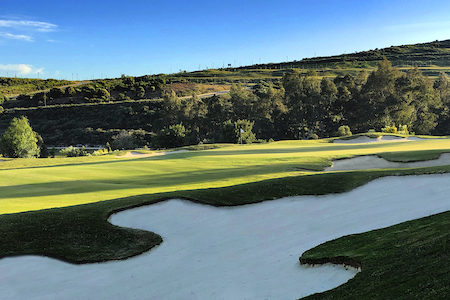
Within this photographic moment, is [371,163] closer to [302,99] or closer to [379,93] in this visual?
[302,99]

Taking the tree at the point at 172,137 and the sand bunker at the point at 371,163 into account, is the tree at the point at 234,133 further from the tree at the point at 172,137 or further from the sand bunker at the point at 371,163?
the sand bunker at the point at 371,163

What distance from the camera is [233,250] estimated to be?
391 inches

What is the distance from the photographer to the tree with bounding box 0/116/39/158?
173 feet

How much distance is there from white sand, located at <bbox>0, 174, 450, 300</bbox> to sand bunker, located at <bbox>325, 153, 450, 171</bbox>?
23.8 ft

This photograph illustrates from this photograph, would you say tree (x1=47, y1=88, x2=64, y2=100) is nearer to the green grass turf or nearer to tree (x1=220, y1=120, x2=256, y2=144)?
tree (x1=220, y1=120, x2=256, y2=144)

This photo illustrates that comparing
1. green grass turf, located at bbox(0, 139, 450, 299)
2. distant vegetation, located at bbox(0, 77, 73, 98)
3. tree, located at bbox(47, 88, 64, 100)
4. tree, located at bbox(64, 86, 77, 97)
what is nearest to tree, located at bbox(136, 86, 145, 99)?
tree, located at bbox(64, 86, 77, 97)

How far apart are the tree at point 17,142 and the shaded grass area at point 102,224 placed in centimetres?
4666

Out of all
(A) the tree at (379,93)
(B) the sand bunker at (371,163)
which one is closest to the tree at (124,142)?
(A) the tree at (379,93)

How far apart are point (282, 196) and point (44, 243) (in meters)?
7.89

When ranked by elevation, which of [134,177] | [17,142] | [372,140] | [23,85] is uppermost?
[23,85]

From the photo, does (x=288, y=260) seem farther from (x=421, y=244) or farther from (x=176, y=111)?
(x=176, y=111)

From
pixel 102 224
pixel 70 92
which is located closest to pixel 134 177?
pixel 102 224

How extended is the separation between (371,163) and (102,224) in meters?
17.5

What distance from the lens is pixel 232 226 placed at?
38.0 ft
